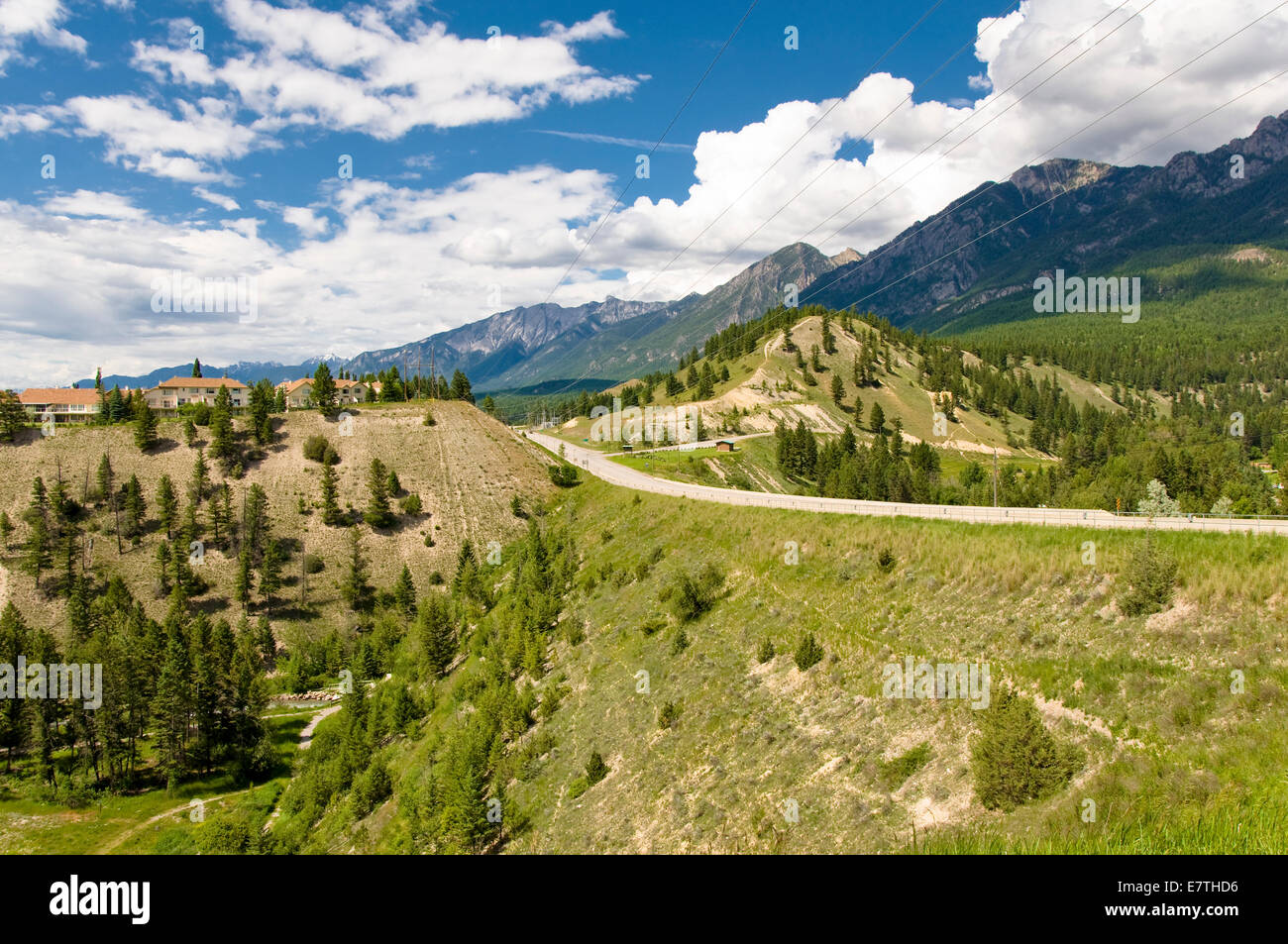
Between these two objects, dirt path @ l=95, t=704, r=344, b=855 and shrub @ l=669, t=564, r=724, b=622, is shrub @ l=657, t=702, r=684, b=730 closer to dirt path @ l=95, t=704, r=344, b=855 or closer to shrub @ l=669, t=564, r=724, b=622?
shrub @ l=669, t=564, r=724, b=622

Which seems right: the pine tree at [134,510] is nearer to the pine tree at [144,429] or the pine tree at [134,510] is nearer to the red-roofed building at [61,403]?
the pine tree at [144,429]

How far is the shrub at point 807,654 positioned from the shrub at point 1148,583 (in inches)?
512

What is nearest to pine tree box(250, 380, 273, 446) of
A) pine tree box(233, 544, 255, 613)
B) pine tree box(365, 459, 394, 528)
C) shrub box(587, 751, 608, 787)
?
pine tree box(365, 459, 394, 528)

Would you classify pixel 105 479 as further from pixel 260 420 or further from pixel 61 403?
pixel 61 403

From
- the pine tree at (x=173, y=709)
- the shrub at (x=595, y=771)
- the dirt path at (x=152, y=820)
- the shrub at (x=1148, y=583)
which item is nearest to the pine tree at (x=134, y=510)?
the pine tree at (x=173, y=709)

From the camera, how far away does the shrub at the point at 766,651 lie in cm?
3525

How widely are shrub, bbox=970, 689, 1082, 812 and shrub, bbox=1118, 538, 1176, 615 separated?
771 centimetres

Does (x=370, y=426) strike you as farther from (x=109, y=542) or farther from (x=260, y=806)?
(x=260, y=806)

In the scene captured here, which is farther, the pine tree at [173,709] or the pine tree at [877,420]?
the pine tree at [877,420]

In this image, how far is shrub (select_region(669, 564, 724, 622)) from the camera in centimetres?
4297

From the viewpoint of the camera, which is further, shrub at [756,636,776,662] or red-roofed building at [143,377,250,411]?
red-roofed building at [143,377,250,411]

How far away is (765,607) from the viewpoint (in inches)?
1564
